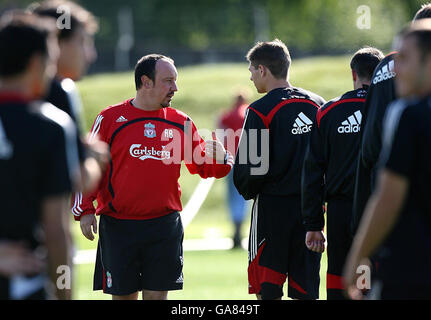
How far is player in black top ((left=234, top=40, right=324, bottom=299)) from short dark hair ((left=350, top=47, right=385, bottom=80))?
0.54 metres

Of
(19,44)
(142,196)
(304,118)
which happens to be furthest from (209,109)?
(19,44)

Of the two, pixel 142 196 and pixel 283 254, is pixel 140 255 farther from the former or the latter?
pixel 283 254

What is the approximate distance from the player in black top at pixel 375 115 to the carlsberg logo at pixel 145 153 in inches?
74.0

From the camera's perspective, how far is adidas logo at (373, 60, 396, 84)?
5527 mm

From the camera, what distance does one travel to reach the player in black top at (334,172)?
254 inches

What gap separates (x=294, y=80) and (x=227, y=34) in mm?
14037

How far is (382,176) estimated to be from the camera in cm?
393

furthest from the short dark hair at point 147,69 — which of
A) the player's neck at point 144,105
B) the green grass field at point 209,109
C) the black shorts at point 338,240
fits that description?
the green grass field at point 209,109

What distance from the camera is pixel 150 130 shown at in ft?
22.7

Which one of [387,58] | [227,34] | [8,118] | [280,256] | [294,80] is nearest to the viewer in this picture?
[8,118]

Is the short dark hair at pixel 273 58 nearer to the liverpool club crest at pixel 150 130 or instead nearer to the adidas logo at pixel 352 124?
the adidas logo at pixel 352 124

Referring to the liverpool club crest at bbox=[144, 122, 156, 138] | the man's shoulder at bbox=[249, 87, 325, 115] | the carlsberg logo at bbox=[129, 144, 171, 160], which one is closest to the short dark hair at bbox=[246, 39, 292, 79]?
the man's shoulder at bbox=[249, 87, 325, 115]
